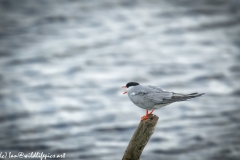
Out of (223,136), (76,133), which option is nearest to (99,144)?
(76,133)

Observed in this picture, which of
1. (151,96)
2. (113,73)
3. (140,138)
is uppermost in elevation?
(113,73)

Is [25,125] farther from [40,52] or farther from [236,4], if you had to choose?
[236,4]

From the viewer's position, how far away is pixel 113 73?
23.2 m

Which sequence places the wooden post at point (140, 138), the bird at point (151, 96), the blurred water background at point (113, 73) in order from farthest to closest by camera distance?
the blurred water background at point (113, 73)
the bird at point (151, 96)
the wooden post at point (140, 138)

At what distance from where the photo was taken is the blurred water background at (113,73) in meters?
17.7

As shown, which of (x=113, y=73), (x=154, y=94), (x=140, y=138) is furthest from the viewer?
(x=113, y=73)

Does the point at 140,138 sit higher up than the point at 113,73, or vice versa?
the point at 113,73

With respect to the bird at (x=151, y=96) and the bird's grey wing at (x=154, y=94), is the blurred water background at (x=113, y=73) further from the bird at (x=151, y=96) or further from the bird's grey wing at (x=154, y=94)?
the bird's grey wing at (x=154, y=94)

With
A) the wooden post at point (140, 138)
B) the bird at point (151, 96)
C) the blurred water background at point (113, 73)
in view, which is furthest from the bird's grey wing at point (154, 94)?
the blurred water background at point (113, 73)

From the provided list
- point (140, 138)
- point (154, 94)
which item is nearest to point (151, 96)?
point (154, 94)

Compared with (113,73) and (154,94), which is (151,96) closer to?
(154,94)

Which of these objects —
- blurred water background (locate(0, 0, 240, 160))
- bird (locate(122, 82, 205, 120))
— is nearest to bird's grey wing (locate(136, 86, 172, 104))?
bird (locate(122, 82, 205, 120))

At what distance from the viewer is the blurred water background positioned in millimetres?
17672

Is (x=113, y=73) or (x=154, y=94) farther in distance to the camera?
(x=113, y=73)
